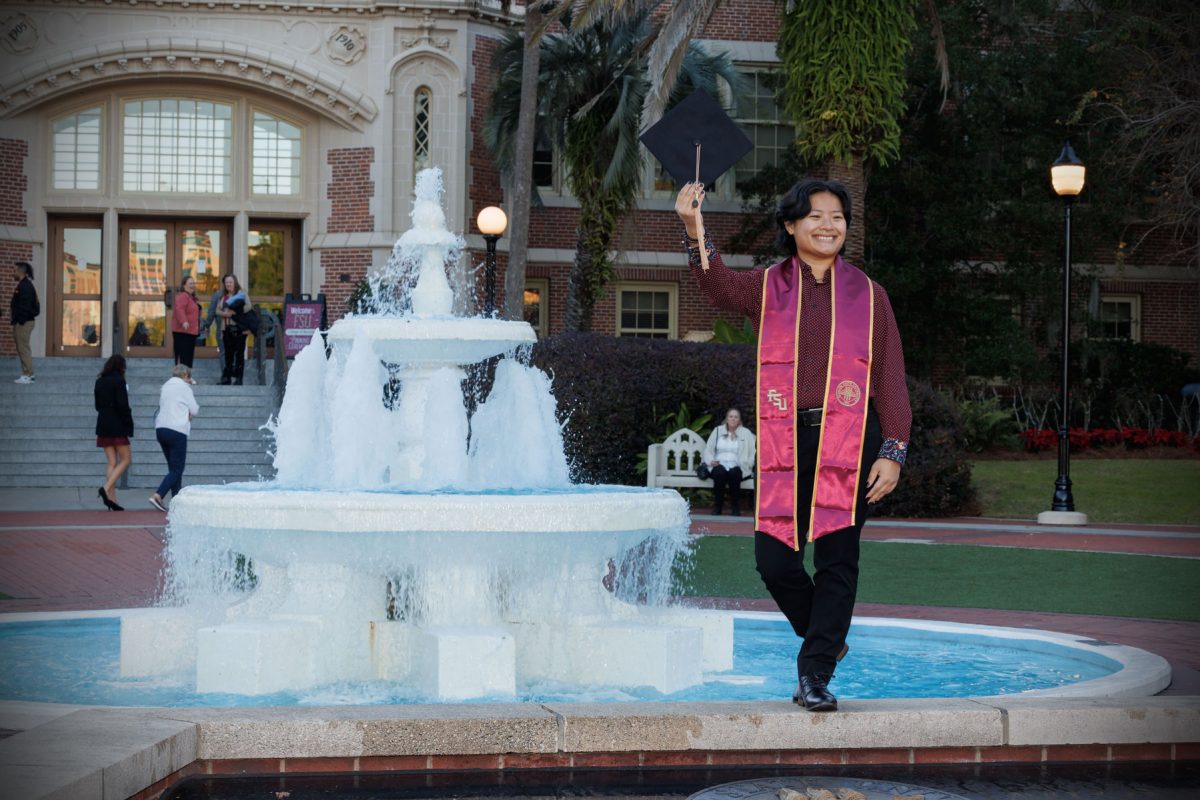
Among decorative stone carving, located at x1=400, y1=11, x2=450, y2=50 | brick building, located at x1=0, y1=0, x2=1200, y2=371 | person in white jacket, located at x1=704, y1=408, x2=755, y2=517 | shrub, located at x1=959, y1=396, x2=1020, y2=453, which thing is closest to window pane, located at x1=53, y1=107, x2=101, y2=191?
brick building, located at x1=0, y1=0, x2=1200, y2=371

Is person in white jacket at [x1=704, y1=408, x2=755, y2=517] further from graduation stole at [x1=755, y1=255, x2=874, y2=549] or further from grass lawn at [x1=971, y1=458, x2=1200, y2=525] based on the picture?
graduation stole at [x1=755, y1=255, x2=874, y2=549]

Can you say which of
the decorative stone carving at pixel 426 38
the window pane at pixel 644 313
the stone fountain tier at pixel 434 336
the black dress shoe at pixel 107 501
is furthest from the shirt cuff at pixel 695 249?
the window pane at pixel 644 313

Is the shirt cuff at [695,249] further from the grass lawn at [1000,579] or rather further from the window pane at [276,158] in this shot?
the window pane at [276,158]

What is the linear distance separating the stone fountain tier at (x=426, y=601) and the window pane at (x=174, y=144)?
857 inches

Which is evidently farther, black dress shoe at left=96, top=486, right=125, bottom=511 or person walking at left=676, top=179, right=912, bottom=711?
black dress shoe at left=96, top=486, right=125, bottom=511

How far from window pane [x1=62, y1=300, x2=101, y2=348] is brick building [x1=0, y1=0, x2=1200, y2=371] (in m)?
0.03

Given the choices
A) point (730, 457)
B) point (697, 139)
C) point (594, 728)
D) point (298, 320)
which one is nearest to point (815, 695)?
point (594, 728)

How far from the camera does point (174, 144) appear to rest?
2781cm

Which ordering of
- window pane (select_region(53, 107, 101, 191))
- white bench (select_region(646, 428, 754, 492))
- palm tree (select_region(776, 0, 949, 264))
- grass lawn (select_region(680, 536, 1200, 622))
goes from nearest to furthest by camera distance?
grass lawn (select_region(680, 536, 1200, 622)), white bench (select_region(646, 428, 754, 492)), palm tree (select_region(776, 0, 949, 264)), window pane (select_region(53, 107, 101, 191))

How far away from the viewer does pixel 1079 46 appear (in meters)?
26.7

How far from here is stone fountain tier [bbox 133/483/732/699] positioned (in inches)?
→ 254

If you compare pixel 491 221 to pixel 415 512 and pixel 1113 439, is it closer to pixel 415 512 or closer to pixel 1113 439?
pixel 1113 439

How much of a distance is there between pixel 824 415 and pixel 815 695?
94 centimetres

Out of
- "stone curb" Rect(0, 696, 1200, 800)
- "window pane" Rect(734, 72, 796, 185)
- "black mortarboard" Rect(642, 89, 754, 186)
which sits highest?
"window pane" Rect(734, 72, 796, 185)
